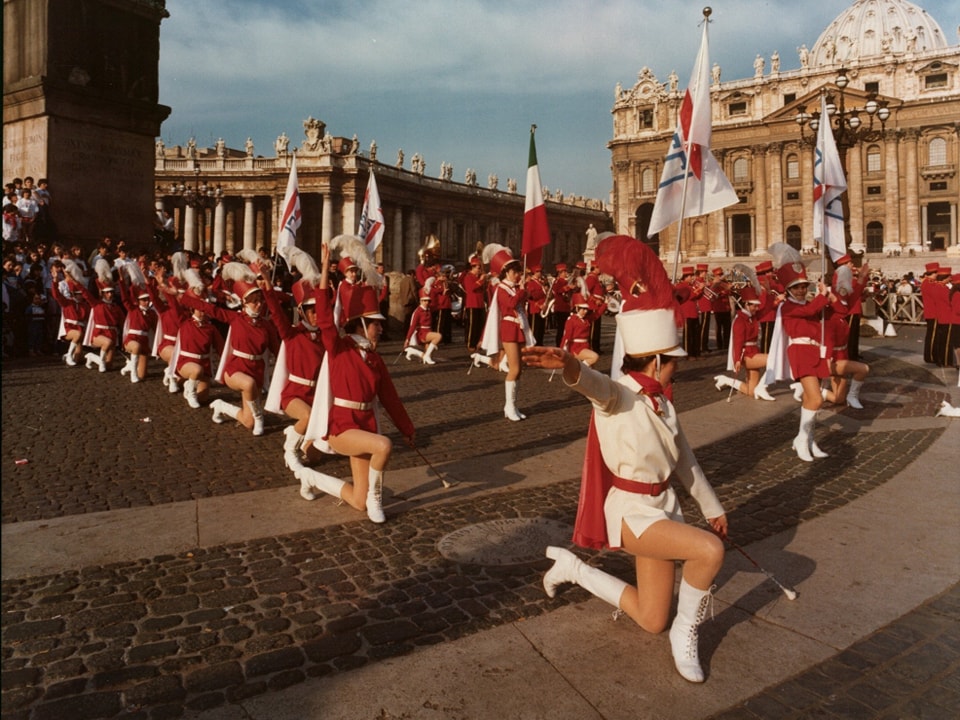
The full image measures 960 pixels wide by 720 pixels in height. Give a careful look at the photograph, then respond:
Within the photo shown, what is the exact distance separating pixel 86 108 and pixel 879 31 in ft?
341

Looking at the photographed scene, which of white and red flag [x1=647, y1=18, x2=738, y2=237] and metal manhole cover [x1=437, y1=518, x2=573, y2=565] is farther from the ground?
white and red flag [x1=647, y1=18, x2=738, y2=237]

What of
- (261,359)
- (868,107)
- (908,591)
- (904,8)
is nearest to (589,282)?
(261,359)

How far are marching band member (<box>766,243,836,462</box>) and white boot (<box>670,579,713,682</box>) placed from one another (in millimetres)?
4474

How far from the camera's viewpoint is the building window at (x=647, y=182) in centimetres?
8056

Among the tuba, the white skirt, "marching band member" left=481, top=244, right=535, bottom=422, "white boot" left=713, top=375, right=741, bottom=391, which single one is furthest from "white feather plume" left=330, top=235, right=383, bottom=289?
the tuba

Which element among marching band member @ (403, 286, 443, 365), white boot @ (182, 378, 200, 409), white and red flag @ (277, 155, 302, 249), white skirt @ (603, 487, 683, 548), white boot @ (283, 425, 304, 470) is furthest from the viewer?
marching band member @ (403, 286, 443, 365)

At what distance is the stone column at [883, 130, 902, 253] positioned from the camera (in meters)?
68.7

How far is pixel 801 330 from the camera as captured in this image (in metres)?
7.61

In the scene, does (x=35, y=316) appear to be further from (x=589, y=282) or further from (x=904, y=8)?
(x=904, y=8)

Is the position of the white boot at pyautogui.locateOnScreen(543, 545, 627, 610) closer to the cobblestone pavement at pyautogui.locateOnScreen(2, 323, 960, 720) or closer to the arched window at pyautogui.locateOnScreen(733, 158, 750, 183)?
the cobblestone pavement at pyautogui.locateOnScreen(2, 323, 960, 720)

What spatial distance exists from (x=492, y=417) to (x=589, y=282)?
5636 millimetres

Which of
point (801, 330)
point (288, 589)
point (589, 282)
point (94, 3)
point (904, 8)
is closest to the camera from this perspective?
point (288, 589)

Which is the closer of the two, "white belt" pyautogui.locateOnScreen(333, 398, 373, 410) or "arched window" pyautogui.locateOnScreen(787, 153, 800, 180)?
"white belt" pyautogui.locateOnScreen(333, 398, 373, 410)

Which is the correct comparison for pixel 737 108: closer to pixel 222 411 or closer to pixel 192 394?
pixel 192 394
